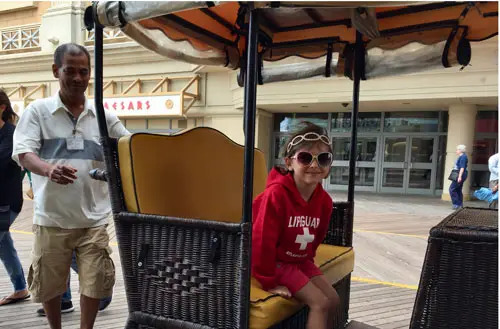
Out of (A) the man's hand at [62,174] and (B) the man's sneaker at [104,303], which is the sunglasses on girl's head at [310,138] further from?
(B) the man's sneaker at [104,303]

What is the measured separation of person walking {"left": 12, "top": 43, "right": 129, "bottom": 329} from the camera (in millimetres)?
2215

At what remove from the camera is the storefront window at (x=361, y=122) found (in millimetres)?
13492

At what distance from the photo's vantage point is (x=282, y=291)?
1.89 m

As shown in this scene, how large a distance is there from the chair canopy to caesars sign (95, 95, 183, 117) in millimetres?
10815

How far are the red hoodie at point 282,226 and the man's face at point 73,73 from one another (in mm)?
1206

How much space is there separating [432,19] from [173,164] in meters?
1.96

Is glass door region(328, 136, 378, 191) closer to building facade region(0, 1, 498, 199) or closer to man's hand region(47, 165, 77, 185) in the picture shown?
building facade region(0, 1, 498, 199)

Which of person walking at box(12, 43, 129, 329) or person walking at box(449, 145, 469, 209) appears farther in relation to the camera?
person walking at box(449, 145, 469, 209)

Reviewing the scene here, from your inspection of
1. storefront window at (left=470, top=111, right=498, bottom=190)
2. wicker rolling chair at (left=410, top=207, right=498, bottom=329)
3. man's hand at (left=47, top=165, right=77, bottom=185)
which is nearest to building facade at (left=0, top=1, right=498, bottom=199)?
storefront window at (left=470, top=111, right=498, bottom=190)

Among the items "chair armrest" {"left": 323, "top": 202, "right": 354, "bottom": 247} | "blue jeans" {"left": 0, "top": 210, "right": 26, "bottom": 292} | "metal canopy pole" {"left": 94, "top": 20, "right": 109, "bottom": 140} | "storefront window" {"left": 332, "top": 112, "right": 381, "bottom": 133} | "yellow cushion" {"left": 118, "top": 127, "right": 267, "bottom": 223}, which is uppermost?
"storefront window" {"left": 332, "top": 112, "right": 381, "bottom": 133}

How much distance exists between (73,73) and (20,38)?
18026 mm

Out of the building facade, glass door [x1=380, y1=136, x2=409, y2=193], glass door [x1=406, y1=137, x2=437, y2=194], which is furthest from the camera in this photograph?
glass door [x1=380, y1=136, x2=409, y2=193]

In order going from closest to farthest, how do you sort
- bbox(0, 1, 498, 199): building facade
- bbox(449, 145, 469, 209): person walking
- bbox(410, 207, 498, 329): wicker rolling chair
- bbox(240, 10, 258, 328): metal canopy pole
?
bbox(410, 207, 498, 329): wicker rolling chair
bbox(240, 10, 258, 328): metal canopy pole
bbox(449, 145, 469, 209): person walking
bbox(0, 1, 498, 199): building facade

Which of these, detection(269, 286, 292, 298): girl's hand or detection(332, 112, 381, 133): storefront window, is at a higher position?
detection(332, 112, 381, 133): storefront window
